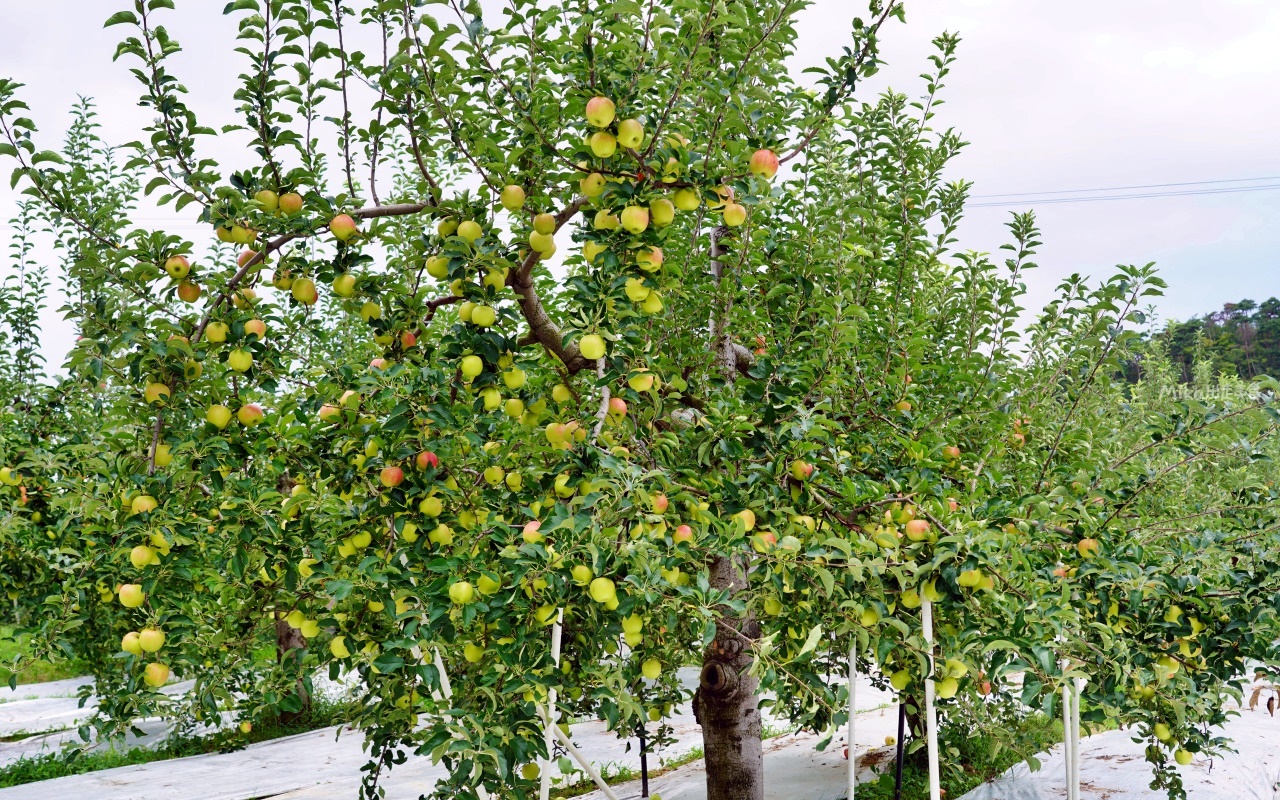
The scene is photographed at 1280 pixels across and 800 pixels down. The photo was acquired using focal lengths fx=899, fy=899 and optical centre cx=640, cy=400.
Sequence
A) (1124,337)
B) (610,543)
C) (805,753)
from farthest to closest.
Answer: (805,753)
(1124,337)
(610,543)

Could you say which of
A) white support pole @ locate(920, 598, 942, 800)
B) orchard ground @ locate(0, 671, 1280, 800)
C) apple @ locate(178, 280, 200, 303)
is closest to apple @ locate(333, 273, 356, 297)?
apple @ locate(178, 280, 200, 303)

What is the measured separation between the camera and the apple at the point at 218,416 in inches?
88.3

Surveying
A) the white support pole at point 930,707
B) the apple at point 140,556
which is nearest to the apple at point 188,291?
the apple at point 140,556

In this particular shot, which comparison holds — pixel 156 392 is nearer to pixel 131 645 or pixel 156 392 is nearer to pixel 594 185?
pixel 131 645

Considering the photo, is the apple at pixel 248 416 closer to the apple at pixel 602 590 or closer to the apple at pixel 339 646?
the apple at pixel 339 646

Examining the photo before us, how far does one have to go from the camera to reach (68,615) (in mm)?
2945

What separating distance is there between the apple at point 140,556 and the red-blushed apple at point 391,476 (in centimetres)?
55

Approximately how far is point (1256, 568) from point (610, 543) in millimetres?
2246

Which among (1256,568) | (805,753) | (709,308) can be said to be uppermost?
(709,308)

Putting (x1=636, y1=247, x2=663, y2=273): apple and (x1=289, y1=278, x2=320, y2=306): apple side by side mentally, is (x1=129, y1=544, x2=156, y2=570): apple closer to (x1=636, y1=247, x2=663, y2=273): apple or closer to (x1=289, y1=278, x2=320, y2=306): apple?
(x1=289, y1=278, x2=320, y2=306): apple

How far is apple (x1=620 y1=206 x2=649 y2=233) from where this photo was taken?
6.68ft

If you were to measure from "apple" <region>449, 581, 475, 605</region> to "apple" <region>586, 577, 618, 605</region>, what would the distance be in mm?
285

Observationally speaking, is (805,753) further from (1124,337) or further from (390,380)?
(390,380)

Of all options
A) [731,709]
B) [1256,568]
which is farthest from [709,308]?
[1256,568]
